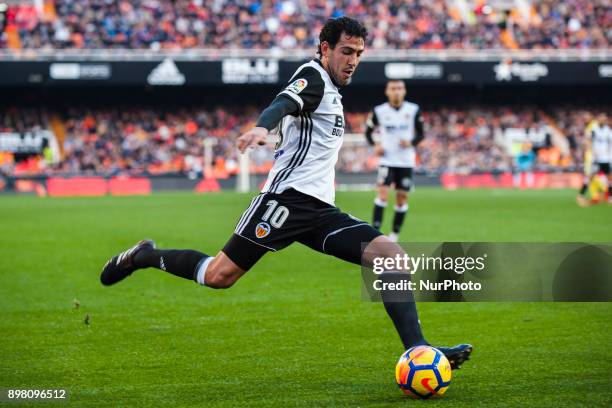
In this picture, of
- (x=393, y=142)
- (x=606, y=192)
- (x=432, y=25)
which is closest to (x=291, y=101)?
(x=393, y=142)

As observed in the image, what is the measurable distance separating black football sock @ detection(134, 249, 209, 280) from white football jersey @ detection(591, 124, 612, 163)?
Answer: 20.4 m

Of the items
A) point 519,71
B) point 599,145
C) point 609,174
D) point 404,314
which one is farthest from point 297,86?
point 519,71

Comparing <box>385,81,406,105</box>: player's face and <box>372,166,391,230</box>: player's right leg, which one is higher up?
<box>385,81,406,105</box>: player's face

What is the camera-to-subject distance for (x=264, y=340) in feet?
23.3

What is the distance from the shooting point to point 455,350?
18.2ft

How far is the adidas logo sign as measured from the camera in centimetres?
4006

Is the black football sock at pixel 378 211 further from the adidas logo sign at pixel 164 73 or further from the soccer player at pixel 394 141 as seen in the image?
the adidas logo sign at pixel 164 73

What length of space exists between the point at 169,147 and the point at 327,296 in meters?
33.0

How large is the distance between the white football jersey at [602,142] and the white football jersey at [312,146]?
20.7 metres

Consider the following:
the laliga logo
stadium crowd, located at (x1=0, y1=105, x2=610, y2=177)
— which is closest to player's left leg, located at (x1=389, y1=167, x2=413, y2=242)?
stadium crowd, located at (x1=0, y1=105, x2=610, y2=177)

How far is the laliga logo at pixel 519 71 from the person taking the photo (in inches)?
1656

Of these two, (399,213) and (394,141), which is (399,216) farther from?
(394,141)

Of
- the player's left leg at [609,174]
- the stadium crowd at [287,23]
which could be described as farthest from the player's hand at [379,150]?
the stadium crowd at [287,23]

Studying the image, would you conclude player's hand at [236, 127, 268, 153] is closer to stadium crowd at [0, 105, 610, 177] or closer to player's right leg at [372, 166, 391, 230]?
player's right leg at [372, 166, 391, 230]
